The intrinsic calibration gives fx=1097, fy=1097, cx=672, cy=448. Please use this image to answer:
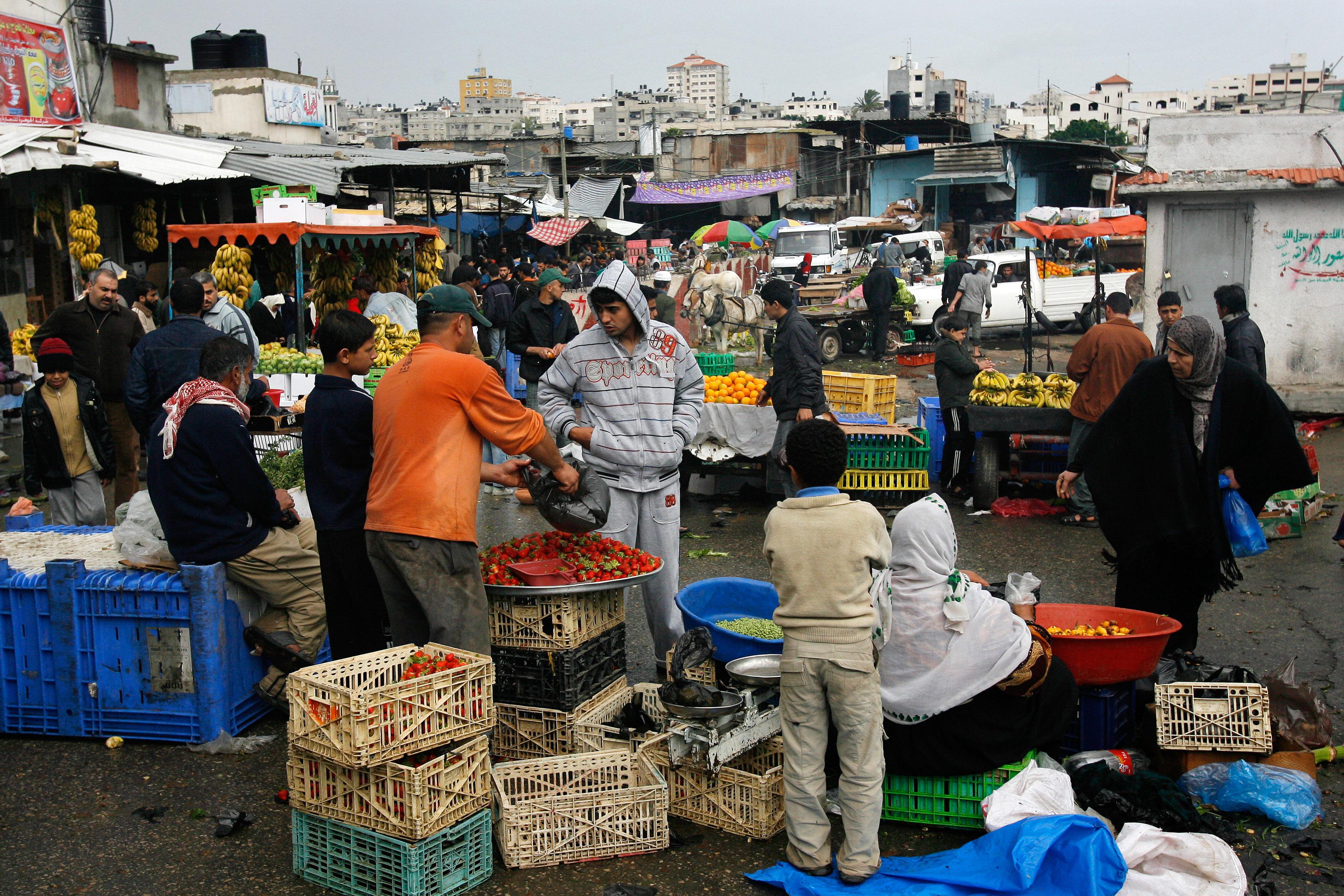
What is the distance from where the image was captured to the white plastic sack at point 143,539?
5301 millimetres

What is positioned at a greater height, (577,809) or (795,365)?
(795,365)

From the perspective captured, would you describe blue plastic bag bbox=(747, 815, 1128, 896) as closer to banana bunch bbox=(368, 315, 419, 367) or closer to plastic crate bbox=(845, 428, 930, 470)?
plastic crate bbox=(845, 428, 930, 470)

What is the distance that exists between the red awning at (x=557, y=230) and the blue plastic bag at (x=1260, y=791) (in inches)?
1050

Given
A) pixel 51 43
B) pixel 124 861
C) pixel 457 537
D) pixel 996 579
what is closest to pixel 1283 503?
pixel 996 579

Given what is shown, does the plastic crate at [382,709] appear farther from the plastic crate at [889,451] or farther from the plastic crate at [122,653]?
the plastic crate at [889,451]

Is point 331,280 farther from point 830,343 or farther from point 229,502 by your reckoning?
point 229,502

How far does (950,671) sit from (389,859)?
219 cm

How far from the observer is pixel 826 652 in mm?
3887

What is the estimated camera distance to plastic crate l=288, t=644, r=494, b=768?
375cm

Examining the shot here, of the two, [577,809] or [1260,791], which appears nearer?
[577,809]

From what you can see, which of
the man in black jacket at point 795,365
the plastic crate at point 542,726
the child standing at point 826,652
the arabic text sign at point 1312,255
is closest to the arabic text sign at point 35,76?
the man in black jacket at point 795,365

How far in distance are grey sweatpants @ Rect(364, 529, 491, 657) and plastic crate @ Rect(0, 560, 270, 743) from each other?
Answer: 1113mm

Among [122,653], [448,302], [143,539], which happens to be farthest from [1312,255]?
[122,653]

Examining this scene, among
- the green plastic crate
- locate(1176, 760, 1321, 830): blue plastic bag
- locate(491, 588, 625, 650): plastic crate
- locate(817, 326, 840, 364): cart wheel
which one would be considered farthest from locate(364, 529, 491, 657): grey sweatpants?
locate(817, 326, 840, 364): cart wheel
